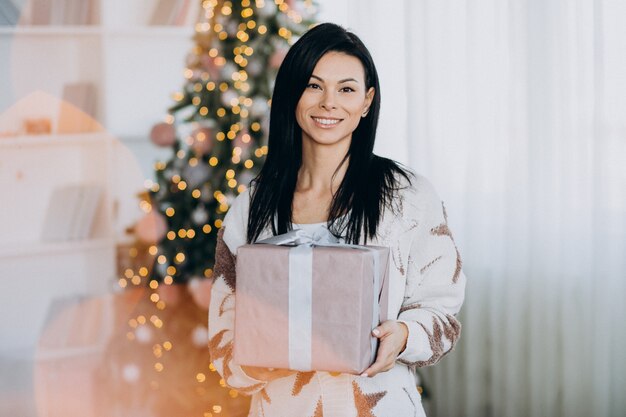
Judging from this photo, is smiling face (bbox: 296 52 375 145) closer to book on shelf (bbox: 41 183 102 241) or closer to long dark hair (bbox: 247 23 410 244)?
long dark hair (bbox: 247 23 410 244)

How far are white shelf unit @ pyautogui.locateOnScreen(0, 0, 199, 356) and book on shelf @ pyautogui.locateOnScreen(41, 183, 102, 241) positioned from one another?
0.03m

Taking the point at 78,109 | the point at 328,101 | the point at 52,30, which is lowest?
the point at 328,101

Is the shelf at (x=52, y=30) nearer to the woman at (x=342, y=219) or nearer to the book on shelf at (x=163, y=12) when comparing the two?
the book on shelf at (x=163, y=12)

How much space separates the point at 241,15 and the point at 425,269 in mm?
1724

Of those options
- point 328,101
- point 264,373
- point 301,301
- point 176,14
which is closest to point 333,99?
point 328,101

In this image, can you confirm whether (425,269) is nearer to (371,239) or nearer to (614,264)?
(371,239)

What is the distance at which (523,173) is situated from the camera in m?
2.78

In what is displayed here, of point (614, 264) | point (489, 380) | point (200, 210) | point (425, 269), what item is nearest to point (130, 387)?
point (200, 210)

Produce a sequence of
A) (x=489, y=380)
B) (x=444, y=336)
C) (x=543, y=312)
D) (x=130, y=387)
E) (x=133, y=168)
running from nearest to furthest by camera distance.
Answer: (x=444, y=336) → (x=543, y=312) → (x=489, y=380) → (x=130, y=387) → (x=133, y=168)

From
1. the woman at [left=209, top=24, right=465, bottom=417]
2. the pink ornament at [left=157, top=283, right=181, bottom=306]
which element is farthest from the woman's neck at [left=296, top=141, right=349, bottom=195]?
the pink ornament at [left=157, top=283, right=181, bottom=306]

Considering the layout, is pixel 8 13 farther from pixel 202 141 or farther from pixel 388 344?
pixel 388 344

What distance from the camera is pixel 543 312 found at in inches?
108

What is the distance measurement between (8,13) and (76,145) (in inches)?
26.2

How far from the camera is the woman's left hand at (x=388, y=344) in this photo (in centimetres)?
130
